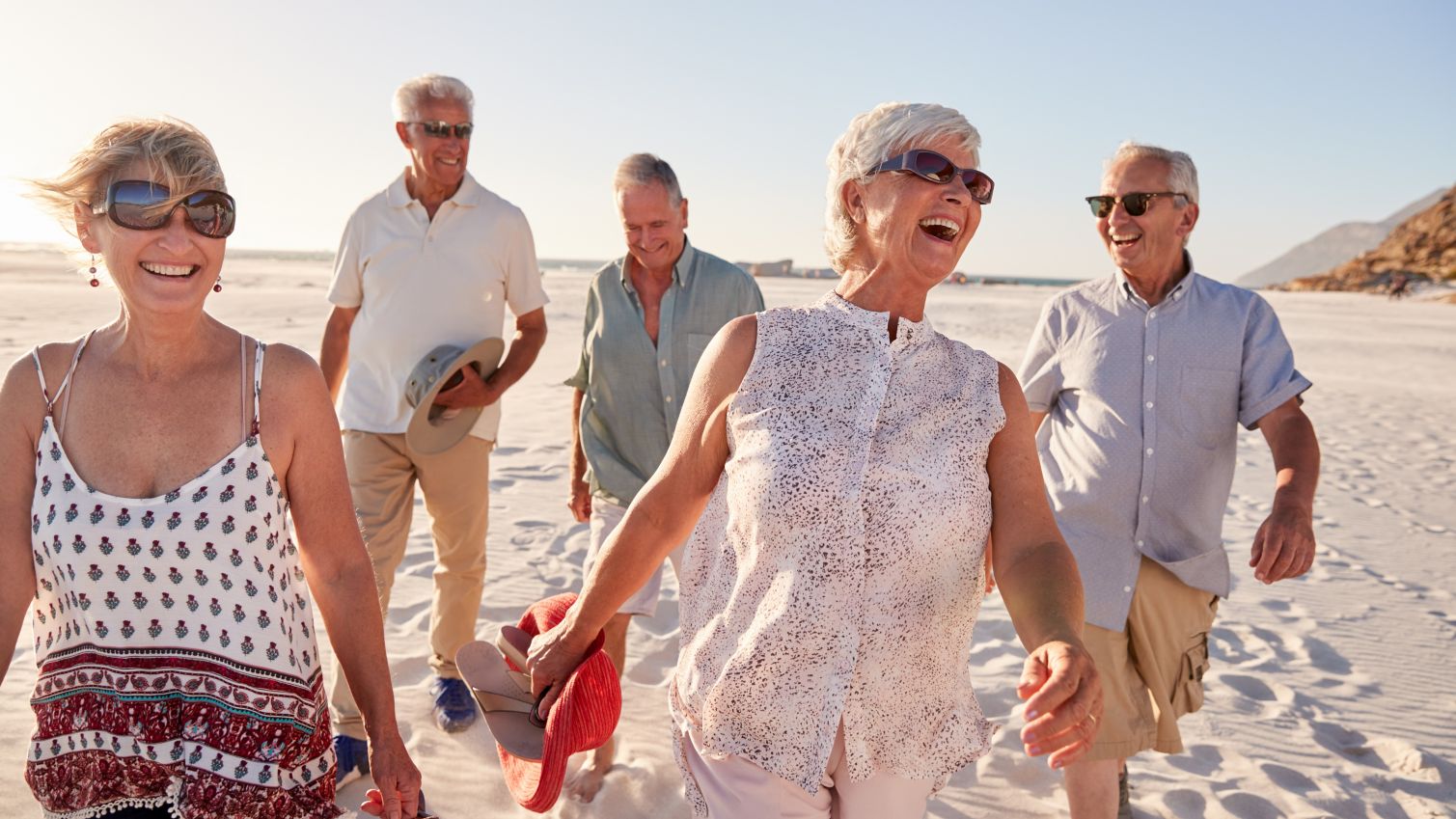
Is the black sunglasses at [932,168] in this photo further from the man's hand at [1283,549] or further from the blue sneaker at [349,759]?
the blue sneaker at [349,759]

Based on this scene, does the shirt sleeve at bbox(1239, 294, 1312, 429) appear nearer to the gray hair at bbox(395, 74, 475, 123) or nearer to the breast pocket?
the breast pocket

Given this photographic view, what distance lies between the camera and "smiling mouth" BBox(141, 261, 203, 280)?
2.15 metres

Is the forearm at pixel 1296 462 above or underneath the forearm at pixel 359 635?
above

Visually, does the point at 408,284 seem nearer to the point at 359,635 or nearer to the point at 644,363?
the point at 644,363

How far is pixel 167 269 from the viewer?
2.17m

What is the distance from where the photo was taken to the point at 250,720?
2.11 m

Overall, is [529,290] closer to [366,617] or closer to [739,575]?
[366,617]

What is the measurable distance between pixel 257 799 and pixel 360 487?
2.26 meters

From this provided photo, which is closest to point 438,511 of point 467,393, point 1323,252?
point 467,393

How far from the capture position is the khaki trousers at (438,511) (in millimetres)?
4223

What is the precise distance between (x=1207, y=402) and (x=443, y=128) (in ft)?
10.5

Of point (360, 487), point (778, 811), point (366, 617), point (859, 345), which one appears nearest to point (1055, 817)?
point (778, 811)

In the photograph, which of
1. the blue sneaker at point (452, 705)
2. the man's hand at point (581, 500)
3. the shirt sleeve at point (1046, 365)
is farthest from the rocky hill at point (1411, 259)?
the blue sneaker at point (452, 705)

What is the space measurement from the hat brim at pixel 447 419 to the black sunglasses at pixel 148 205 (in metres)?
1.90
